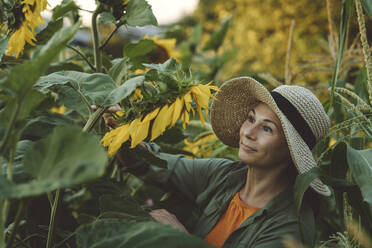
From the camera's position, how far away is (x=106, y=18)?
2.66 ft

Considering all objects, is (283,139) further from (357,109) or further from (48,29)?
(48,29)

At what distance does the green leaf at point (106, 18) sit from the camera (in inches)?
31.7

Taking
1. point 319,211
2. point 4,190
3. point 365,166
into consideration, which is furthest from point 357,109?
point 4,190

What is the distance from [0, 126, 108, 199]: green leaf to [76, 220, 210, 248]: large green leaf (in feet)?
0.41

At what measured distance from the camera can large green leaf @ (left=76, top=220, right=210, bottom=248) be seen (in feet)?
1.40

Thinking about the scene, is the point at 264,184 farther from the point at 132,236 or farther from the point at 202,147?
the point at 132,236

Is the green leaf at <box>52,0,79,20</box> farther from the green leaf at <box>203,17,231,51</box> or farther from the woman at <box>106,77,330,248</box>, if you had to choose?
the green leaf at <box>203,17,231,51</box>

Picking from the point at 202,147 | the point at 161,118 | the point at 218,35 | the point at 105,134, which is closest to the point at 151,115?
the point at 161,118

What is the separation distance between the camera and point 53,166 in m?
0.39

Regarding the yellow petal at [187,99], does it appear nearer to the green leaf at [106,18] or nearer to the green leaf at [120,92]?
the green leaf at [120,92]

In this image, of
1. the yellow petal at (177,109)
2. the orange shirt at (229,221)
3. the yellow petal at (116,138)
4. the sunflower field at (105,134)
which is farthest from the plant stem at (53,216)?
the orange shirt at (229,221)

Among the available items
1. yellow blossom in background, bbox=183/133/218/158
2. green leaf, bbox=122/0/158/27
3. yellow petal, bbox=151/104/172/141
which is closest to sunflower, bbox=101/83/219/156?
yellow petal, bbox=151/104/172/141

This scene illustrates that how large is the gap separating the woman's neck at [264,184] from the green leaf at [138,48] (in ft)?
1.37

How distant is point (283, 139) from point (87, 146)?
62cm
